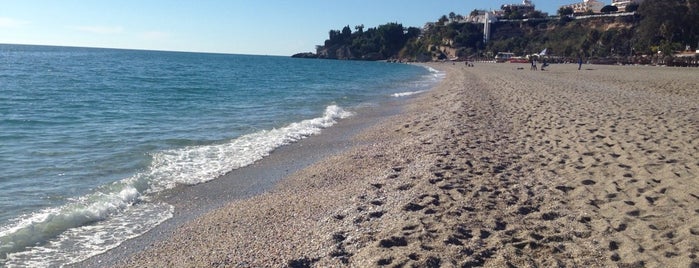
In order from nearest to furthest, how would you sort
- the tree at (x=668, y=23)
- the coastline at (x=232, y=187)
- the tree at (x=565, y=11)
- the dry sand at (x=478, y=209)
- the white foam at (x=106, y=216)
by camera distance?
the dry sand at (x=478, y=209), the white foam at (x=106, y=216), the coastline at (x=232, y=187), the tree at (x=668, y=23), the tree at (x=565, y=11)

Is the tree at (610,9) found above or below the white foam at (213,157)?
above

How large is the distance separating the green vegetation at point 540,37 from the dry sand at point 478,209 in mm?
62482

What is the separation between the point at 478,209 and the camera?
18.6 ft

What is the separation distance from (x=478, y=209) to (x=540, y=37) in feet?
410

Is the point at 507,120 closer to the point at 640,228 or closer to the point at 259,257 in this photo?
the point at 640,228

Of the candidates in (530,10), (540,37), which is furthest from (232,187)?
(530,10)

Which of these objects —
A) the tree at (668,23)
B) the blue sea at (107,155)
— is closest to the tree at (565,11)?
the tree at (668,23)

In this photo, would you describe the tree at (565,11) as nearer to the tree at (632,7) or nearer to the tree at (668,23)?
the tree at (632,7)

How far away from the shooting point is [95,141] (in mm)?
11992

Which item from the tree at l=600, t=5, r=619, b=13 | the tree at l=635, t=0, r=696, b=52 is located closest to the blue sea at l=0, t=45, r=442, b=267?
the tree at l=635, t=0, r=696, b=52

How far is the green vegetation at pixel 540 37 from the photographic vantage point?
69.1 meters

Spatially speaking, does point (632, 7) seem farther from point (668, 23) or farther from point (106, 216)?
point (106, 216)

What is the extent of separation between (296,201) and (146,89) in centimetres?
2396

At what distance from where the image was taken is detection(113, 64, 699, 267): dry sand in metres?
4.53
